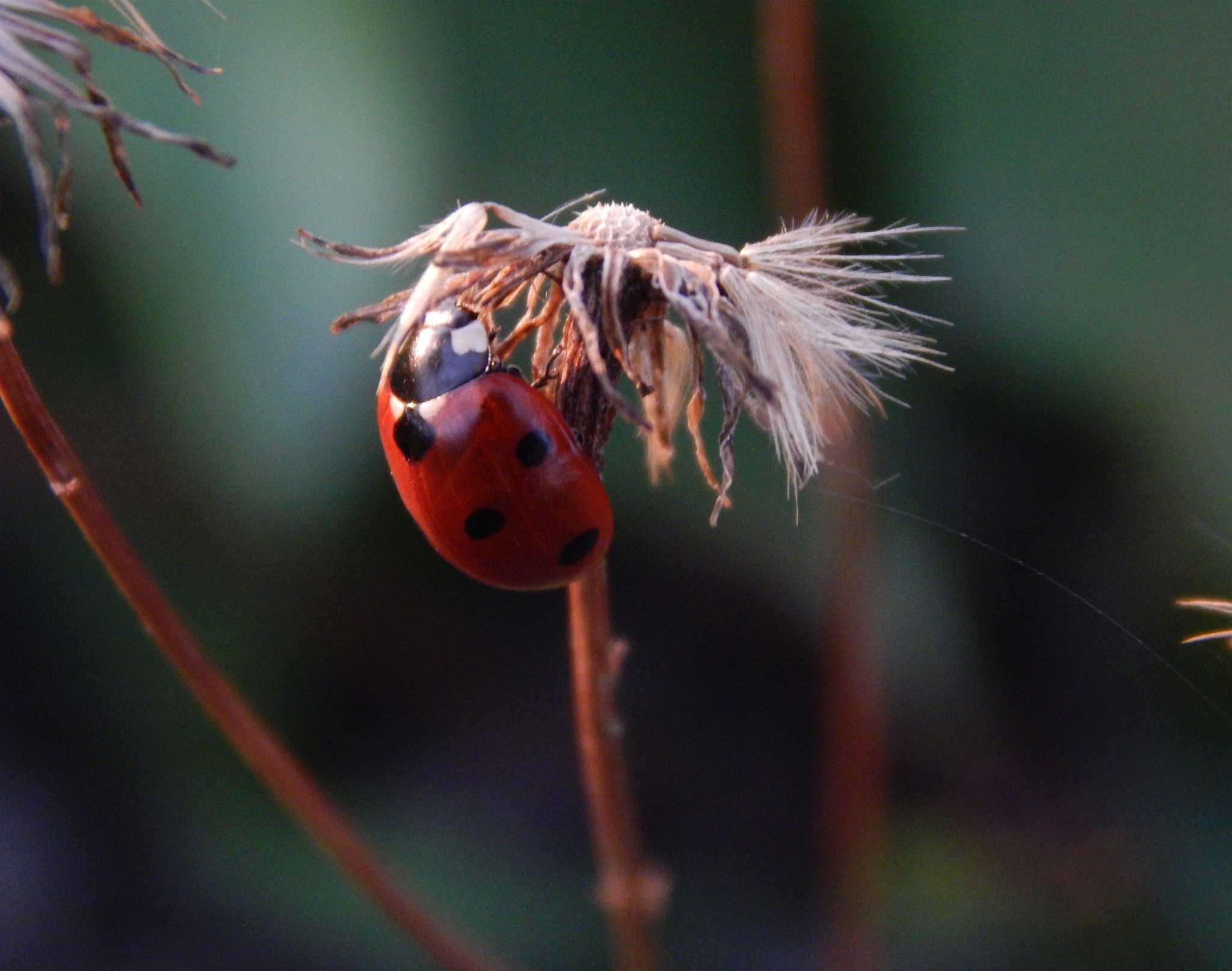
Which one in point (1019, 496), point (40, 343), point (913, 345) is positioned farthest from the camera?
point (40, 343)

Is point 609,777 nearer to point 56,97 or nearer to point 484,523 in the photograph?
point 484,523

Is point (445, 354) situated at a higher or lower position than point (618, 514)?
higher

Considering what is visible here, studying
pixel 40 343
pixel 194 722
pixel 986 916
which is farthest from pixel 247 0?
pixel 986 916

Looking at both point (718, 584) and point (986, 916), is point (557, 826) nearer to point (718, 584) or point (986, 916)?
point (718, 584)

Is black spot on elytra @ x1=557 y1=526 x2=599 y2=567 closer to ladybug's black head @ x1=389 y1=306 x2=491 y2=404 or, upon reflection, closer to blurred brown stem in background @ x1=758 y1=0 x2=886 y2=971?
ladybug's black head @ x1=389 y1=306 x2=491 y2=404

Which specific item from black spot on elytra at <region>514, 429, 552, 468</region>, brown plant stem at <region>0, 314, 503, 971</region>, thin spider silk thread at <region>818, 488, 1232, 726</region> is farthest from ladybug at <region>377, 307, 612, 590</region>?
thin spider silk thread at <region>818, 488, 1232, 726</region>

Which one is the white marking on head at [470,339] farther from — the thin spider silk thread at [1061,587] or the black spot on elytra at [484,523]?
the thin spider silk thread at [1061,587]

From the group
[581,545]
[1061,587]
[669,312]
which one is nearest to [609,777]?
[581,545]

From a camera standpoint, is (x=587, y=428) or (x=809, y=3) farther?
(x=809, y=3)
